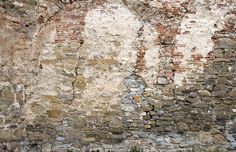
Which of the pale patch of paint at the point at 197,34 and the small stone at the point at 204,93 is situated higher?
the pale patch of paint at the point at 197,34

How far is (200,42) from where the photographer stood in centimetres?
443

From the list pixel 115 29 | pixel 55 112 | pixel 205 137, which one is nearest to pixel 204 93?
pixel 205 137

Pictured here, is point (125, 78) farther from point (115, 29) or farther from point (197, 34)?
point (197, 34)

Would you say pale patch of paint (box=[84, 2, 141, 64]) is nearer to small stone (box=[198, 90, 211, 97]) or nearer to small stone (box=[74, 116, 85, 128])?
small stone (box=[74, 116, 85, 128])

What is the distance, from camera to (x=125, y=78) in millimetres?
4430

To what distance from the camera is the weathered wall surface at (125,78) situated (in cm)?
442

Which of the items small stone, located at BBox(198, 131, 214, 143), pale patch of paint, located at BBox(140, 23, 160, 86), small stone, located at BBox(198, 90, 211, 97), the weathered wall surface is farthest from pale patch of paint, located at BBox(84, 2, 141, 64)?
small stone, located at BBox(198, 131, 214, 143)

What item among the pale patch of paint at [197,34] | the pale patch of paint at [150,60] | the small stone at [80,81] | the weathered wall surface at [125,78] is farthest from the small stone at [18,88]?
the pale patch of paint at [197,34]

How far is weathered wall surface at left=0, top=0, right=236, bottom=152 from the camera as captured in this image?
4418 millimetres

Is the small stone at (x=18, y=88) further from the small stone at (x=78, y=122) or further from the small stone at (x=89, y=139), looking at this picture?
A: the small stone at (x=89, y=139)

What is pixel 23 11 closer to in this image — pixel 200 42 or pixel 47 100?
pixel 47 100

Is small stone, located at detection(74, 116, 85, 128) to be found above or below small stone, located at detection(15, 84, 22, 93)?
below

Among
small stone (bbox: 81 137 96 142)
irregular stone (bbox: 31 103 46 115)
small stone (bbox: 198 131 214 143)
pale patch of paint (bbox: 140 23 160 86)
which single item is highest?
pale patch of paint (bbox: 140 23 160 86)

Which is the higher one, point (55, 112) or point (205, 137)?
point (55, 112)
